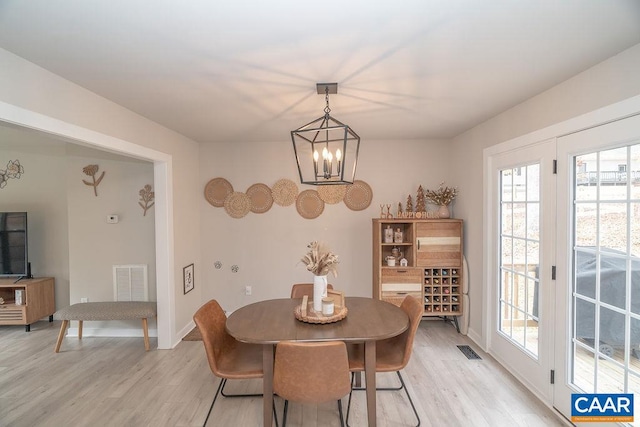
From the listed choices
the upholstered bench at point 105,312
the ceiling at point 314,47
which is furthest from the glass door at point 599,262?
the upholstered bench at point 105,312

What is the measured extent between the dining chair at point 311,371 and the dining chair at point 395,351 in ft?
1.11

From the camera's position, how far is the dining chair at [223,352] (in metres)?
2.00

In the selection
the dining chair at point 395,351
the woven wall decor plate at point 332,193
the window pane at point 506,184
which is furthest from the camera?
the woven wall decor plate at point 332,193

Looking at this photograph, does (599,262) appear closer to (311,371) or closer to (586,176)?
(586,176)

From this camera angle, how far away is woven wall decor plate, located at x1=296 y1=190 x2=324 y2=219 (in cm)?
412

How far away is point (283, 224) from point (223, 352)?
211 centimetres

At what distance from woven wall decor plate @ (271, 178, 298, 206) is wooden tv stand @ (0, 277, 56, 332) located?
330cm

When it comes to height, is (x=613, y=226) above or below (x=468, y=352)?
above

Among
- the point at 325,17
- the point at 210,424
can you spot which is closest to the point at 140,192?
the point at 210,424

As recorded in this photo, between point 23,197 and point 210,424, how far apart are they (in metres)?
4.37

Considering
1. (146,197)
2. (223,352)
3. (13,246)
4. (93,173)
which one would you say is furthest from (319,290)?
(13,246)

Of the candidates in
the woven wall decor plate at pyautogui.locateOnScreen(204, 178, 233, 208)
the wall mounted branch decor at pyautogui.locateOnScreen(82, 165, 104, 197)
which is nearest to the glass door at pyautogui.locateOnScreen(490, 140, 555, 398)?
the woven wall decor plate at pyautogui.locateOnScreen(204, 178, 233, 208)

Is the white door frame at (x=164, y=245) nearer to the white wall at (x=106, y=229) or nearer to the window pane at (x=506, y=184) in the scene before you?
the white wall at (x=106, y=229)

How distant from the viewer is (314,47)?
5.30ft
